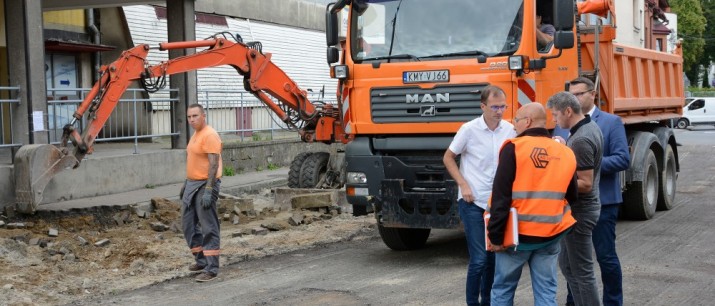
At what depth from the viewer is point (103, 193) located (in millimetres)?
15086

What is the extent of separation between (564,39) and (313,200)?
560 cm

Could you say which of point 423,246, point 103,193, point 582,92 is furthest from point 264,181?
point 582,92

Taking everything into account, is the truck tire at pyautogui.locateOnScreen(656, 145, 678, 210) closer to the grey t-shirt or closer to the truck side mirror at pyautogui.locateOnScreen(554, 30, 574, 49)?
the truck side mirror at pyautogui.locateOnScreen(554, 30, 574, 49)

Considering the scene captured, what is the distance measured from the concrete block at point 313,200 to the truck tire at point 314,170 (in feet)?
2.87

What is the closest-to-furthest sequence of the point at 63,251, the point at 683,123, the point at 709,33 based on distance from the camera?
the point at 63,251, the point at 683,123, the point at 709,33

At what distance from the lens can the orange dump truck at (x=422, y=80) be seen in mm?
9305

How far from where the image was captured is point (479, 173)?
23.7 ft

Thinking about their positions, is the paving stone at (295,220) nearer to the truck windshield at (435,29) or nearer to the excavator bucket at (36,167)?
the excavator bucket at (36,167)

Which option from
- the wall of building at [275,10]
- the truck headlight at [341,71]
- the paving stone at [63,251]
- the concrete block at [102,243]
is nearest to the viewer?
the truck headlight at [341,71]

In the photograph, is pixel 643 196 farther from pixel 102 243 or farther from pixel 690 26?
pixel 690 26

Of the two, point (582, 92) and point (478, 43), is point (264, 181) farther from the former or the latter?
point (582, 92)

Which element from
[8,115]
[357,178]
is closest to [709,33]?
[8,115]

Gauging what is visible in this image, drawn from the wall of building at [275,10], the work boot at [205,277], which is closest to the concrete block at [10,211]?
the work boot at [205,277]

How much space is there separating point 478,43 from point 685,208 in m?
6.10
